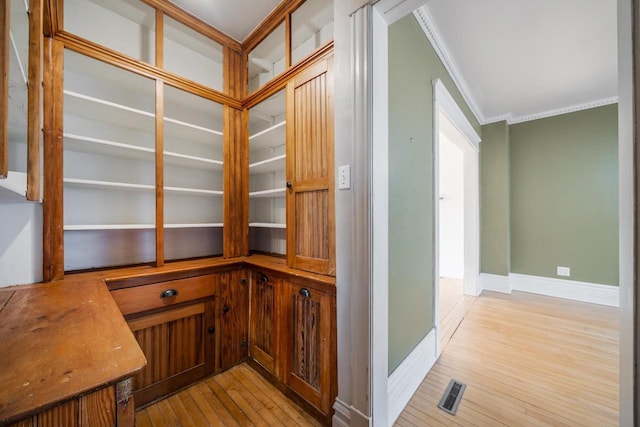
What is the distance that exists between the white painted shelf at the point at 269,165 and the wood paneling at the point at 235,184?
10cm

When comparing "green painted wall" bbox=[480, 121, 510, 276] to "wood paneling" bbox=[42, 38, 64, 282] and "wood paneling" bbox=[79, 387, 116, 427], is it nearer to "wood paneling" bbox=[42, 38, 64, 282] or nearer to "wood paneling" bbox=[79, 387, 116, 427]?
"wood paneling" bbox=[79, 387, 116, 427]

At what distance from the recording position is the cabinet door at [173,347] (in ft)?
4.85

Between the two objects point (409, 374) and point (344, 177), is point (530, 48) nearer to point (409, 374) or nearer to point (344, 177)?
point (344, 177)

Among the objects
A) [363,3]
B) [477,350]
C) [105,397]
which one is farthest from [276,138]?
[477,350]

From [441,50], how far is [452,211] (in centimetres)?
314

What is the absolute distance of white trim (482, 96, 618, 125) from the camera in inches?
124

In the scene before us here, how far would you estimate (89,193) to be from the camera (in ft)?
5.37

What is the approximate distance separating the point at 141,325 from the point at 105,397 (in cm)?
114

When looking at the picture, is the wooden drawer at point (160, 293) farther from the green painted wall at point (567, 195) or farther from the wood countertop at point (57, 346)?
the green painted wall at point (567, 195)

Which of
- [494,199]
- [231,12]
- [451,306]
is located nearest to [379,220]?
[231,12]

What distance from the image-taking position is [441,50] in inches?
81.0

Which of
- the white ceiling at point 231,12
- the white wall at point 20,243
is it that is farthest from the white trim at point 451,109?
the white wall at point 20,243

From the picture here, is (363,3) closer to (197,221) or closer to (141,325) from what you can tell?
(197,221)

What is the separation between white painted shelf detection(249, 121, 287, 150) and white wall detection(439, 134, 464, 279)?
3415mm
